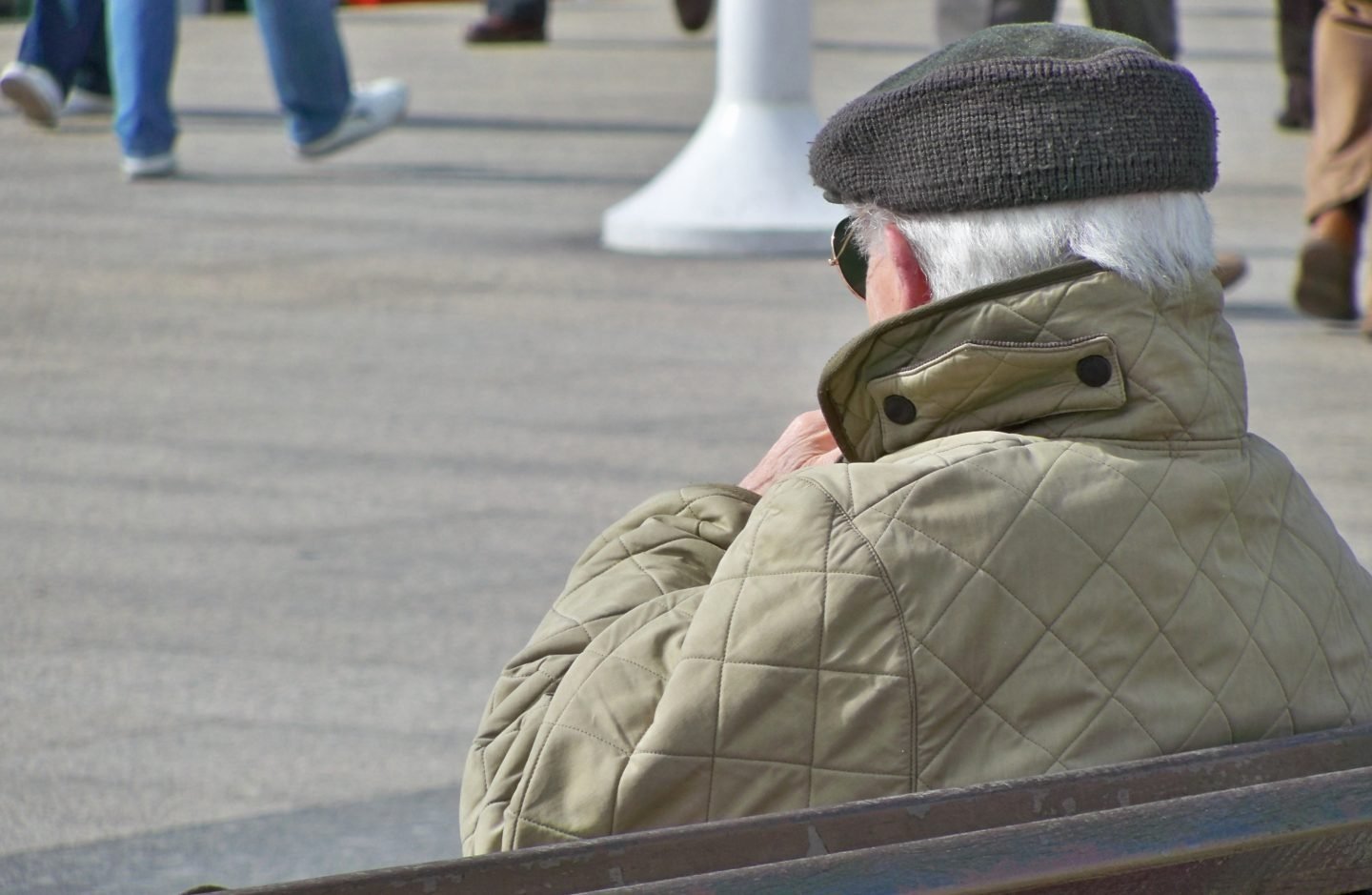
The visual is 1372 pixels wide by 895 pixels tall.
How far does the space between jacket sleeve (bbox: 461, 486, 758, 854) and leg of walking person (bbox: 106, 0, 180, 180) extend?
5932 millimetres

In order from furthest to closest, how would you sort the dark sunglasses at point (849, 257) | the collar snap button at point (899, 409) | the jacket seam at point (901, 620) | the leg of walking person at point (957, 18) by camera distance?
1. the leg of walking person at point (957, 18)
2. the dark sunglasses at point (849, 257)
3. the collar snap button at point (899, 409)
4. the jacket seam at point (901, 620)

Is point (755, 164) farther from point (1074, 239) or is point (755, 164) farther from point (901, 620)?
point (901, 620)

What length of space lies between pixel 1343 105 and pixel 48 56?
4858 mm

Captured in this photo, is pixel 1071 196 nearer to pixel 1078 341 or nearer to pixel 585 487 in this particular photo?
pixel 1078 341

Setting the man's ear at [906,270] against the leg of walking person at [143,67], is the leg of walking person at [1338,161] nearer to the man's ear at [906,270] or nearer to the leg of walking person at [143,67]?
the leg of walking person at [143,67]

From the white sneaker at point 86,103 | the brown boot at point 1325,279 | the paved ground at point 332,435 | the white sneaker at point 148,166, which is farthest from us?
the white sneaker at point 86,103

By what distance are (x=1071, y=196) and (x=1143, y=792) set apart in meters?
0.43

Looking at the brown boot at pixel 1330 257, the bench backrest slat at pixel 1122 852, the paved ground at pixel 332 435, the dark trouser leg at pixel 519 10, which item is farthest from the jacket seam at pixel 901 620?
the dark trouser leg at pixel 519 10

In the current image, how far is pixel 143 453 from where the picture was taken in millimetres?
4645

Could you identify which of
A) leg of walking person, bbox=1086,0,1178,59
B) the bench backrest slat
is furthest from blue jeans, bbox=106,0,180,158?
the bench backrest slat

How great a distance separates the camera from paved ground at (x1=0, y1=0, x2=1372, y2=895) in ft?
9.95

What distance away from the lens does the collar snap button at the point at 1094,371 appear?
1543 millimetres

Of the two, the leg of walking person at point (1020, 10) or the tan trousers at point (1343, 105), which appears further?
the leg of walking person at point (1020, 10)

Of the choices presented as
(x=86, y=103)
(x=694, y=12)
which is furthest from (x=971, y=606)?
(x=694, y=12)
